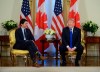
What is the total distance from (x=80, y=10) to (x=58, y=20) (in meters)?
1.04

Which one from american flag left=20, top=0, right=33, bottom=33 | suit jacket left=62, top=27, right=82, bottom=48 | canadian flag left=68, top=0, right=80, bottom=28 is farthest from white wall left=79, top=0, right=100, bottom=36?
suit jacket left=62, top=27, right=82, bottom=48

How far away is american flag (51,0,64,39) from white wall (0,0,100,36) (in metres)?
0.94

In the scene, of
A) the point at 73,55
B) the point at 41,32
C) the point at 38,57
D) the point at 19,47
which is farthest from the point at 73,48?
the point at 41,32

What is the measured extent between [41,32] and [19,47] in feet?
7.48

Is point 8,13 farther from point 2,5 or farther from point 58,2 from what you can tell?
point 58,2

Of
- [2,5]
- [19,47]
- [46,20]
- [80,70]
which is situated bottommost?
[80,70]

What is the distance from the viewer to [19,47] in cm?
720

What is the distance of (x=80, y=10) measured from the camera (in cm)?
996

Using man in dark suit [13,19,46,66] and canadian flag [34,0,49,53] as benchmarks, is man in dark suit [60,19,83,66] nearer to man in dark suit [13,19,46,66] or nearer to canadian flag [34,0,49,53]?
man in dark suit [13,19,46,66]

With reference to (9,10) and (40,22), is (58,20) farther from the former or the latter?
(9,10)

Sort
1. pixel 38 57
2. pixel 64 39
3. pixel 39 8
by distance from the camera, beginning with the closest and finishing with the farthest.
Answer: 1. pixel 38 57
2. pixel 64 39
3. pixel 39 8


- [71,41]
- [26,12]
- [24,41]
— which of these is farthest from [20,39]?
[26,12]

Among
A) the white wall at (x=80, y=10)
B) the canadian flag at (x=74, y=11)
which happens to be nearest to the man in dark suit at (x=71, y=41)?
the canadian flag at (x=74, y=11)

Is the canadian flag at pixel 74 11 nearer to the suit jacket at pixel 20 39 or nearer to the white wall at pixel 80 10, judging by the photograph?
the white wall at pixel 80 10
